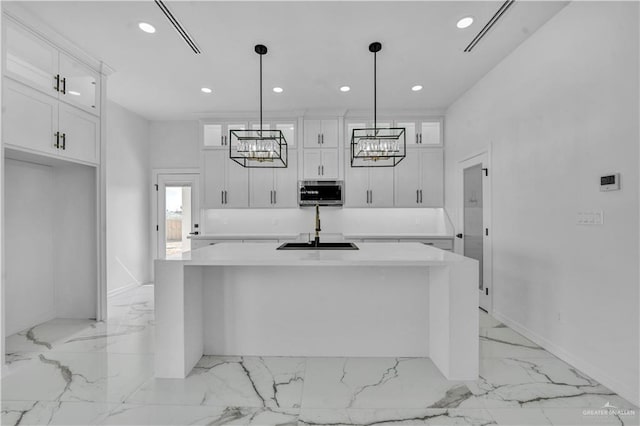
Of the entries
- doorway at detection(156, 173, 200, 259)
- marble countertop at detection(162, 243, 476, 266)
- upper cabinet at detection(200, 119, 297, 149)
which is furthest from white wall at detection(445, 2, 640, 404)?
doorway at detection(156, 173, 200, 259)

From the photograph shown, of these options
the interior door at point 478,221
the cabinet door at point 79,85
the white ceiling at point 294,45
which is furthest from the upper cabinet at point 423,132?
the cabinet door at point 79,85

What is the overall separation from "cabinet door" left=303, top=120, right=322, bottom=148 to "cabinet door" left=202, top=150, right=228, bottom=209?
1.45m

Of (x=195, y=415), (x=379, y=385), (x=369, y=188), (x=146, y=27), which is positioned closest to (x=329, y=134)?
(x=369, y=188)

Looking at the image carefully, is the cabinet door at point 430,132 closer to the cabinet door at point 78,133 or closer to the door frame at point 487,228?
the door frame at point 487,228

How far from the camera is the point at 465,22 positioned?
8.84 feet

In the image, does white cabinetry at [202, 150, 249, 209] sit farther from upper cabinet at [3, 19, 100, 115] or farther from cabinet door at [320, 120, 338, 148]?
upper cabinet at [3, 19, 100, 115]

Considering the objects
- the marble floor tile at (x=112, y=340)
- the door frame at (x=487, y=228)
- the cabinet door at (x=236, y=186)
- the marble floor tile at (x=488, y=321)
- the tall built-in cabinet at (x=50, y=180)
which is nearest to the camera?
the tall built-in cabinet at (x=50, y=180)

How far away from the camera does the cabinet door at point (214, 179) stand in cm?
512

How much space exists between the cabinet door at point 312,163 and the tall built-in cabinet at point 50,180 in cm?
276

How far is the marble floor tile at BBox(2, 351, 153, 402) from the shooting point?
6.77ft

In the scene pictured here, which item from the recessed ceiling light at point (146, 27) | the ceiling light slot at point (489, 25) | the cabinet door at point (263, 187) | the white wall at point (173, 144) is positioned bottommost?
the cabinet door at point (263, 187)

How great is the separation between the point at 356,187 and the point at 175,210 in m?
3.22

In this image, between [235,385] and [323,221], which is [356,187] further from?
[235,385]

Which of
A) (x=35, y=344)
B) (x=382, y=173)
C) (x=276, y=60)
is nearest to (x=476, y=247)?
(x=382, y=173)
